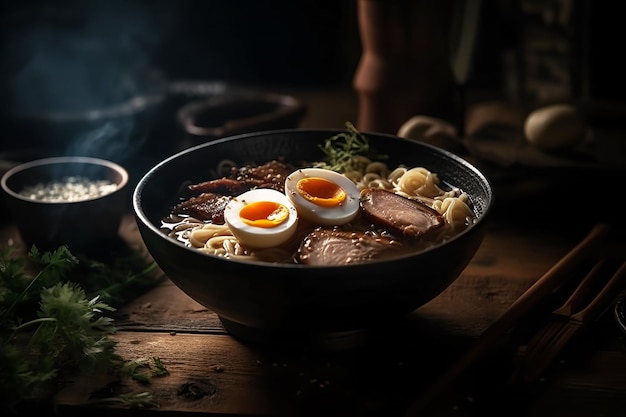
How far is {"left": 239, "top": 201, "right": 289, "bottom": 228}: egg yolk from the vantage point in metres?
2.14

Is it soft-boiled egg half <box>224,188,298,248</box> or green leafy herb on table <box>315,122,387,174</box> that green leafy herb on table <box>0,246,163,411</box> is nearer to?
soft-boiled egg half <box>224,188,298,248</box>

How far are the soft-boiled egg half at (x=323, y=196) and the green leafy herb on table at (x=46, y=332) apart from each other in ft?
1.99

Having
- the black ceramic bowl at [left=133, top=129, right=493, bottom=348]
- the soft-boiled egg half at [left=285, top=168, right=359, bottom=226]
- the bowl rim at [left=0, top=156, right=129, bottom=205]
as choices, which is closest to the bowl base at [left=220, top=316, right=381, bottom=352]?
the black ceramic bowl at [left=133, top=129, right=493, bottom=348]

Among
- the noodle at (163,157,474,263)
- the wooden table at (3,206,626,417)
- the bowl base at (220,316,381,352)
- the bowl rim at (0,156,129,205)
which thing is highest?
the noodle at (163,157,474,263)

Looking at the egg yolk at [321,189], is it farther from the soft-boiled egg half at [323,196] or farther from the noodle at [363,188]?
the noodle at [363,188]

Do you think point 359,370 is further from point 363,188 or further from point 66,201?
point 66,201

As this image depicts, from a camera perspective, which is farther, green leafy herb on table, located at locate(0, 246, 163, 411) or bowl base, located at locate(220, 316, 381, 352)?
bowl base, located at locate(220, 316, 381, 352)

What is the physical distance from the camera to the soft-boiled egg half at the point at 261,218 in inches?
82.6

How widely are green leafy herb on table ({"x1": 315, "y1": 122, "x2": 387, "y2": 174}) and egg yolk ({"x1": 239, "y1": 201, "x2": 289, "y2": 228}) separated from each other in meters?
0.42

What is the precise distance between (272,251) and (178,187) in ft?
1.78

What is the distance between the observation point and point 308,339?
2123mm

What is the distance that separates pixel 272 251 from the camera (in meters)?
2.13

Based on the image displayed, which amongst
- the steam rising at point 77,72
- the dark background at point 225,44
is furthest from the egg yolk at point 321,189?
the dark background at point 225,44

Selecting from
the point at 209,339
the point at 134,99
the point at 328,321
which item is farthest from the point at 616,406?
the point at 134,99
